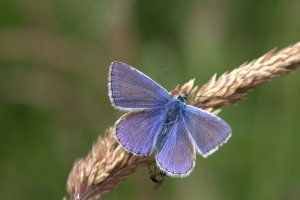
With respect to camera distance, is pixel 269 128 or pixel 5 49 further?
pixel 5 49

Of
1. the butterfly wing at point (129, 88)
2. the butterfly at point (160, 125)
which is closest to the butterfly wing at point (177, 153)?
the butterfly at point (160, 125)

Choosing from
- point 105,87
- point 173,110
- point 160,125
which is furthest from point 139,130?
point 105,87

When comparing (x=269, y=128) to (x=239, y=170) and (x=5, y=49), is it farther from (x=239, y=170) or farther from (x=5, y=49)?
(x=5, y=49)

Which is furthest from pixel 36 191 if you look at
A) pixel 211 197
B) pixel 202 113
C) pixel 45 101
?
pixel 202 113

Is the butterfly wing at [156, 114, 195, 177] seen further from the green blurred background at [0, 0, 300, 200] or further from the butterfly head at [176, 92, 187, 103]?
the green blurred background at [0, 0, 300, 200]

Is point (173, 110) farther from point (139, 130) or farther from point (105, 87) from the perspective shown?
point (105, 87)

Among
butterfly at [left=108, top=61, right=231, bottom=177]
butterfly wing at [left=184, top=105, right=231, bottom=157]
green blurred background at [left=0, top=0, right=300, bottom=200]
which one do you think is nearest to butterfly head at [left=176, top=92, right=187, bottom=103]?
butterfly at [left=108, top=61, right=231, bottom=177]
